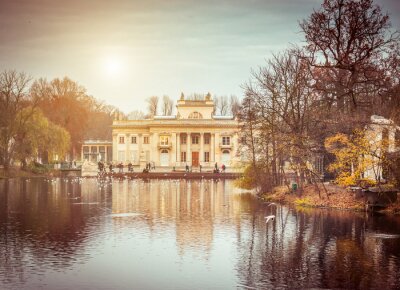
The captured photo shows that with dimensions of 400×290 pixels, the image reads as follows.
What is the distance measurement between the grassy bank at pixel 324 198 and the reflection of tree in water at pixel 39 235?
11.5 metres

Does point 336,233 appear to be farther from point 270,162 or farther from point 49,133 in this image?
point 49,133

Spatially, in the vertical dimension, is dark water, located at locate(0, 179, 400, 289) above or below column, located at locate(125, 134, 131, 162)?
below

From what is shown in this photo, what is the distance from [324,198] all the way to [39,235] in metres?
16.6

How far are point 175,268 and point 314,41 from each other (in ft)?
71.6

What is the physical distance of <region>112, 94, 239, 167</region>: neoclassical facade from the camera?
9550cm

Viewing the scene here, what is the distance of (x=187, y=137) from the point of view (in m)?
96.8

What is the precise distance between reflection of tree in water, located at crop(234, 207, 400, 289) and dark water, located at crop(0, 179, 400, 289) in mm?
28

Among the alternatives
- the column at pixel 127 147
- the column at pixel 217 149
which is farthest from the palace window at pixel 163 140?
the column at pixel 217 149

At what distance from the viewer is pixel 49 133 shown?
2648 inches

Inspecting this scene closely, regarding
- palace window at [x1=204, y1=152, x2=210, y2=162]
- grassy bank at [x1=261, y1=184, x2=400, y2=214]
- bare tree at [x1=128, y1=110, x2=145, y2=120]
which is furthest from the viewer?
bare tree at [x1=128, y1=110, x2=145, y2=120]

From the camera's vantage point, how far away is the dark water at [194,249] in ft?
47.2

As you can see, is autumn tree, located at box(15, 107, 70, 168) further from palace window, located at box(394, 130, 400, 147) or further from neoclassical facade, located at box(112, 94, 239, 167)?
palace window, located at box(394, 130, 400, 147)

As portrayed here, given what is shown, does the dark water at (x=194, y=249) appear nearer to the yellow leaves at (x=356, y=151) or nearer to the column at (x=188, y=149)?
the yellow leaves at (x=356, y=151)

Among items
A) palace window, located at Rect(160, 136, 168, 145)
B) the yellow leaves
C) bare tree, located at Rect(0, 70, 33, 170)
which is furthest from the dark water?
palace window, located at Rect(160, 136, 168, 145)
